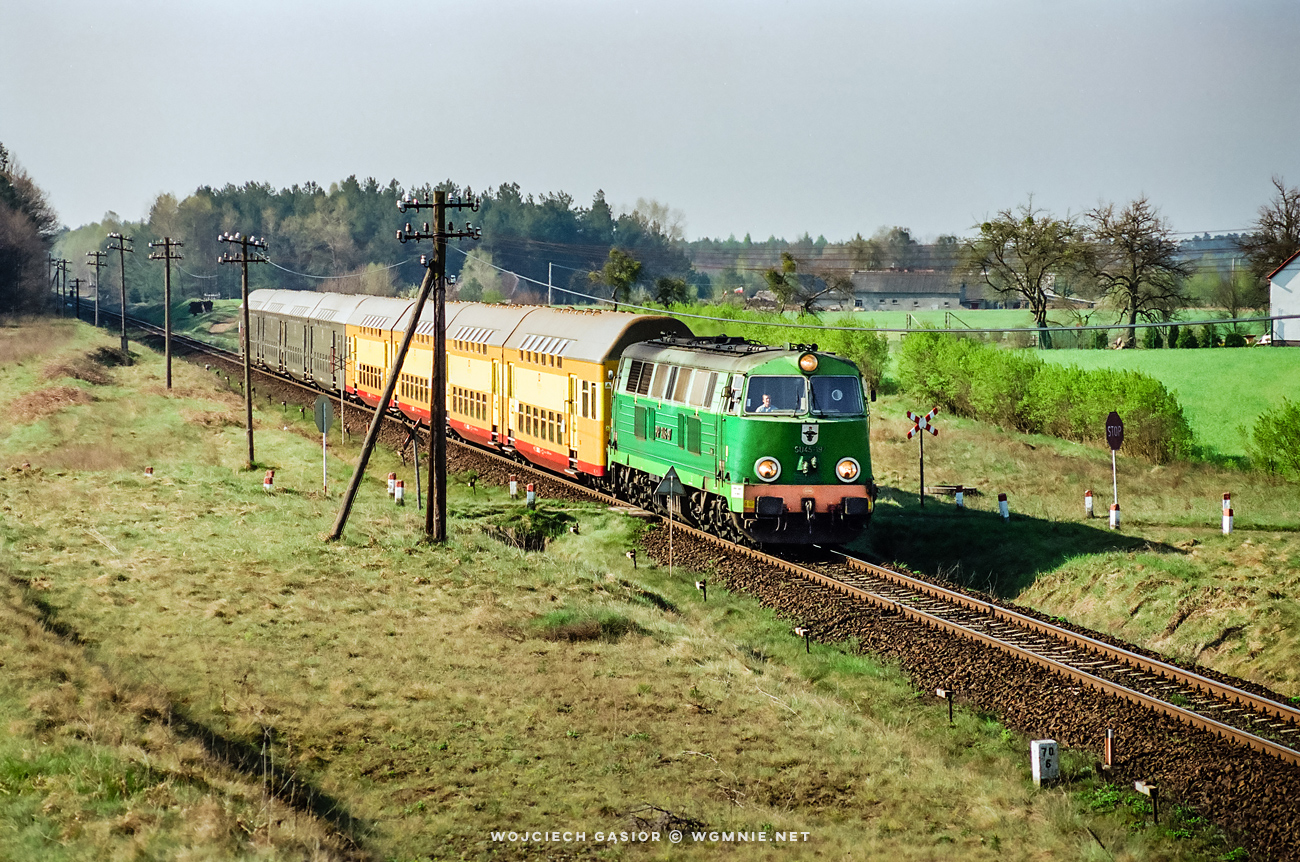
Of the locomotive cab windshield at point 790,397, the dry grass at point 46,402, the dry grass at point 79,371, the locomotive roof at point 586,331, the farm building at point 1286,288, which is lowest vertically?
the dry grass at point 46,402

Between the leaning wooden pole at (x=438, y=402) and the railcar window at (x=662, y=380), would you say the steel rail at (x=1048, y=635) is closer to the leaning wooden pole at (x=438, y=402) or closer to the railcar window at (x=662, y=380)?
the railcar window at (x=662, y=380)

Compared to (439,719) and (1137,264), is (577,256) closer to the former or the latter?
(1137,264)

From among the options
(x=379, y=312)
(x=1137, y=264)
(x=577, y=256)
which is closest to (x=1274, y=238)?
(x=1137, y=264)

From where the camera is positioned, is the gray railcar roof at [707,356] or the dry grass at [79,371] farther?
the dry grass at [79,371]

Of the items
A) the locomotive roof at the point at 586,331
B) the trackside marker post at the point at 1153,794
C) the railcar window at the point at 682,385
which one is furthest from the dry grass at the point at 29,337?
the trackside marker post at the point at 1153,794

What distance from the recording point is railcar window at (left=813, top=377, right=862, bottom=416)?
2347 cm

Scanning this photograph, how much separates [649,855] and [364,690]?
238 inches

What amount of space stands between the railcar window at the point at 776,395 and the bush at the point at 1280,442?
1665 cm

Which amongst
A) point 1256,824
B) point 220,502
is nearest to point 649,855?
point 1256,824

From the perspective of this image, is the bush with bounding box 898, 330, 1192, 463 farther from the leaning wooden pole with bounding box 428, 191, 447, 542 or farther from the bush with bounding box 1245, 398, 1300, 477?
the leaning wooden pole with bounding box 428, 191, 447, 542

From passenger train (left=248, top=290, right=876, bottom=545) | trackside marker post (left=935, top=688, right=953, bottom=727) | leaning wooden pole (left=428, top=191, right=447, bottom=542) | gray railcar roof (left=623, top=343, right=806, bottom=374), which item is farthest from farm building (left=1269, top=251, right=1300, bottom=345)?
trackside marker post (left=935, top=688, right=953, bottom=727)

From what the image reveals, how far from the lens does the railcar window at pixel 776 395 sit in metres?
23.3

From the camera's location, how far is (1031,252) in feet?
236

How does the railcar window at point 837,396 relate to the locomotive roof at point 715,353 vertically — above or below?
below
